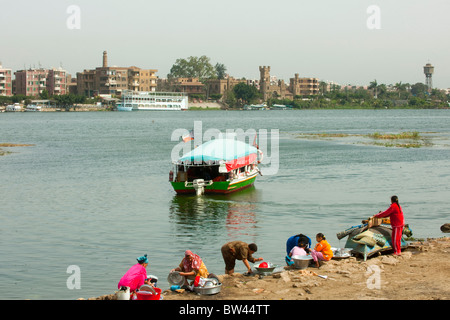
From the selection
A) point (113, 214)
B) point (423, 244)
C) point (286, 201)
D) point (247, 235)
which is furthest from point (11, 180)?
point (423, 244)

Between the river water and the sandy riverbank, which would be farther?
the river water

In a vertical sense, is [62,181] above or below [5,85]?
below

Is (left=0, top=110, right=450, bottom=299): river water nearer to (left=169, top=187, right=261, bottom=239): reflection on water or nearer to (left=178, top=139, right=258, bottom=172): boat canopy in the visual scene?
(left=169, top=187, right=261, bottom=239): reflection on water

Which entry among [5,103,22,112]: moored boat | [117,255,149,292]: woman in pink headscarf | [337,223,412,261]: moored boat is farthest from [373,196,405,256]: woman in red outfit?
[5,103,22,112]: moored boat

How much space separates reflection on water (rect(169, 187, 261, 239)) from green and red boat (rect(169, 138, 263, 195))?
50 cm

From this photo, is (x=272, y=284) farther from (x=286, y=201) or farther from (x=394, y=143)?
(x=394, y=143)

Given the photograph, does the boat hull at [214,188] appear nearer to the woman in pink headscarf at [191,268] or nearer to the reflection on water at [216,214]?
the reflection on water at [216,214]

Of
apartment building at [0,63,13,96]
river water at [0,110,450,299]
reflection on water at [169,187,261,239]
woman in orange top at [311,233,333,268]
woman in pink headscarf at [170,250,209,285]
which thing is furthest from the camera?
apartment building at [0,63,13,96]

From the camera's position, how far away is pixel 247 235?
22.1 meters

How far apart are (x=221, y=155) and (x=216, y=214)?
522cm

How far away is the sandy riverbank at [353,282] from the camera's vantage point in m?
12.1

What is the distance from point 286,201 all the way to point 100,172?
62.6 feet

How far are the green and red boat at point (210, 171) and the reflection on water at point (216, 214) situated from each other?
498mm

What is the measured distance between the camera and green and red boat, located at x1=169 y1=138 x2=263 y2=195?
30.8 m
